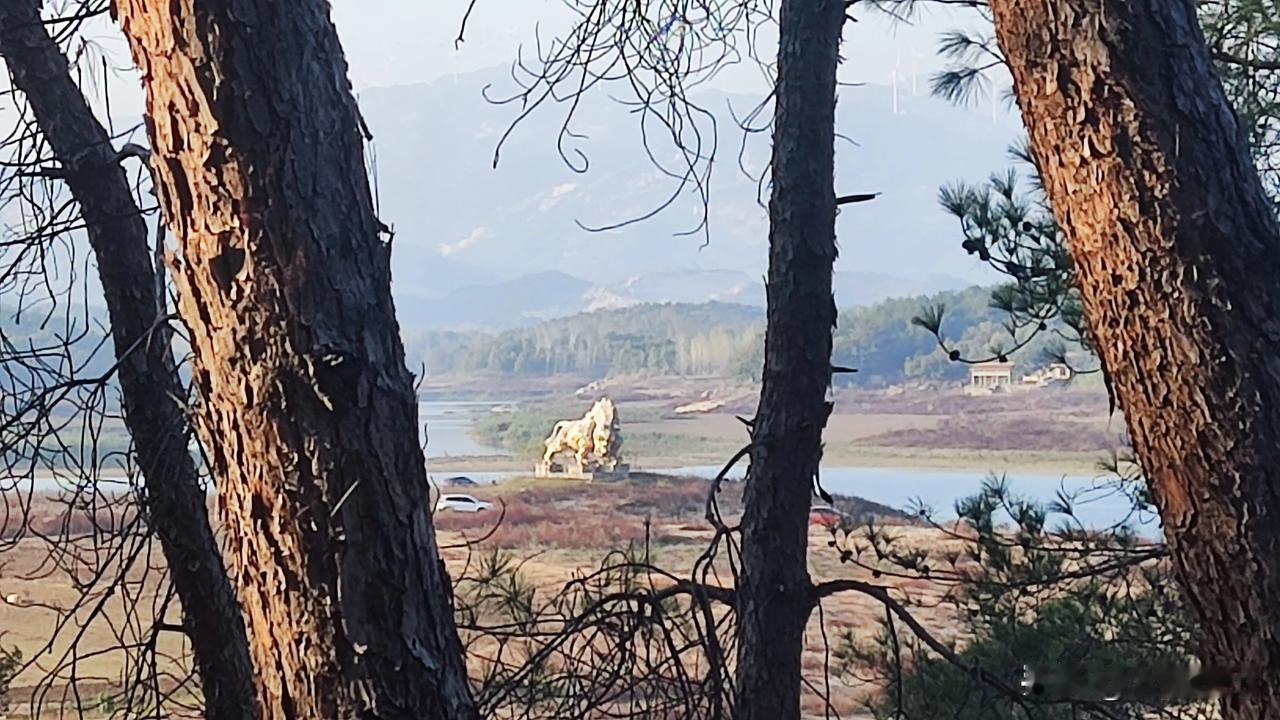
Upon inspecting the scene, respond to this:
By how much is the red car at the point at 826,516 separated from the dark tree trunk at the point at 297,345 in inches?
54.8

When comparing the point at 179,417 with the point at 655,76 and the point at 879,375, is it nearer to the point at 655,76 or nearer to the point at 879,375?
the point at 655,76

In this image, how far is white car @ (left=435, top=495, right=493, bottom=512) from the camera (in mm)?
2418

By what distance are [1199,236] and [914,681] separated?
1.42 m

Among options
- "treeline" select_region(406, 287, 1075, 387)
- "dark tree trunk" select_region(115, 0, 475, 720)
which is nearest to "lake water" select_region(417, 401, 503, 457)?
"treeline" select_region(406, 287, 1075, 387)

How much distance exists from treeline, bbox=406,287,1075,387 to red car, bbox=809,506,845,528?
260 millimetres

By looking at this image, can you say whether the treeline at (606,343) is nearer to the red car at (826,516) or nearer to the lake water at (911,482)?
the lake water at (911,482)

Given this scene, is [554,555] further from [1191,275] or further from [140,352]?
[1191,275]

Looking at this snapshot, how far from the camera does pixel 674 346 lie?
9.59ft

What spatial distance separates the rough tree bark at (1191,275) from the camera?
1.08m

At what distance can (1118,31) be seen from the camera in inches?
42.7

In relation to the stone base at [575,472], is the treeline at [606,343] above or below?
above

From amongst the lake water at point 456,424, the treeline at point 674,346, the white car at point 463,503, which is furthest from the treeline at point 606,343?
the white car at point 463,503

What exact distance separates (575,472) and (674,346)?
388 millimetres

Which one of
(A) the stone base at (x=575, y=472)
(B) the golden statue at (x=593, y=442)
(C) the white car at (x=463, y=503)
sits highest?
(B) the golden statue at (x=593, y=442)
